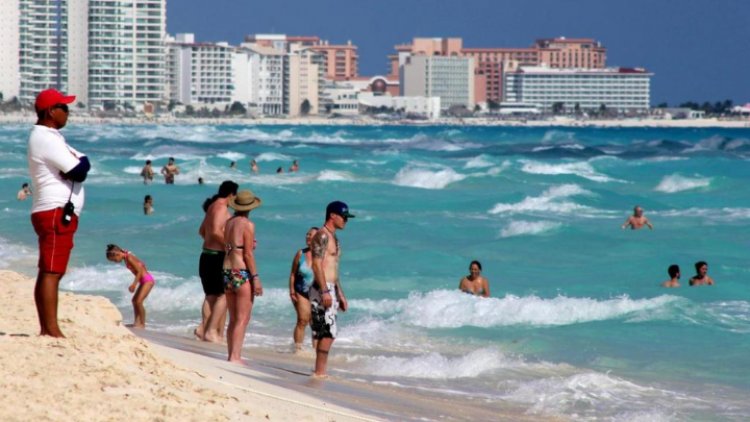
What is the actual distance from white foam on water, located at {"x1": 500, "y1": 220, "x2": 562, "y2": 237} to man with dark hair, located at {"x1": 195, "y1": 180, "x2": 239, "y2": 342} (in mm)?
14809

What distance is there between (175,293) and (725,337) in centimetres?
568

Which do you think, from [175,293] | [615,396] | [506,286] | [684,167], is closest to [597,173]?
[684,167]

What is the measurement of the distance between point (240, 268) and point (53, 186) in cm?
254

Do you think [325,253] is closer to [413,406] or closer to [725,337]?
[413,406]

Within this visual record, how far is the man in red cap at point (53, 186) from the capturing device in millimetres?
6715

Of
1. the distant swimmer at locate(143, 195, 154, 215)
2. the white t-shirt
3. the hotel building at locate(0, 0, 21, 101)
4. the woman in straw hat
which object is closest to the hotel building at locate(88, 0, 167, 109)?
the hotel building at locate(0, 0, 21, 101)

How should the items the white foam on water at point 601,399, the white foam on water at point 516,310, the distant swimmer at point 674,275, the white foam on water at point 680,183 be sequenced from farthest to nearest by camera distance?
the white foam on water at point 680,183 < the distant swimmer at point 674,275 < the white foam on water at point 516,310 < the white foam on water at point 601,399

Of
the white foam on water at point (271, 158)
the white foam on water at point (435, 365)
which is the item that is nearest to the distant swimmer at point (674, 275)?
the white foam on water at point (435, 365)

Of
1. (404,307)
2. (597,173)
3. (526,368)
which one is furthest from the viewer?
(597,173)

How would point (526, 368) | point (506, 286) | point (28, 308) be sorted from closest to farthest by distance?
point (28, 308), point (526, 368), point (506, 286)

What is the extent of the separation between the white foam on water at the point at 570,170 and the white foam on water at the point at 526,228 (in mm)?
22467

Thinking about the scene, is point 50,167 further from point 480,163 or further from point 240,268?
point 480,163

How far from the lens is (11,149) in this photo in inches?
2453

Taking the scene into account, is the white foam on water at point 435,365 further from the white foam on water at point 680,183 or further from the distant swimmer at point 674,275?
the white foam on water at point 680,183
